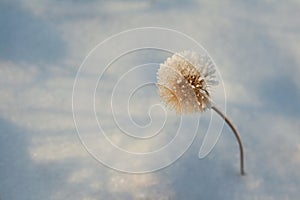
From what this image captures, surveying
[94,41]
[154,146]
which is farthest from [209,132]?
[94,41]

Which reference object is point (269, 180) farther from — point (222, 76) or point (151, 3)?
point (151, 3)

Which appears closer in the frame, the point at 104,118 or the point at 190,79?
the point at 190,79

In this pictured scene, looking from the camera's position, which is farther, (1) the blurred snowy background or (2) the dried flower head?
(1) the blurred snowy background

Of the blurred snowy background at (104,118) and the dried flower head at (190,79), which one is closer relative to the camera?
the dried flower head at (190,79)
